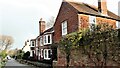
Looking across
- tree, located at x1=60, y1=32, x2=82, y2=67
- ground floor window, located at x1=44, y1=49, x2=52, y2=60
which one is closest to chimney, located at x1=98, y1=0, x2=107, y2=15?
tree, located at x1=60, y1=32, x2=82, y2=67

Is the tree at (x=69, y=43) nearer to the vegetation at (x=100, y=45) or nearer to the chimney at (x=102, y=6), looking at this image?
the vegetation at (x=100, y=45)

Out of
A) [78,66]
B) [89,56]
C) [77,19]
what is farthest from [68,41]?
[77,19]

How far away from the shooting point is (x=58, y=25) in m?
29.5

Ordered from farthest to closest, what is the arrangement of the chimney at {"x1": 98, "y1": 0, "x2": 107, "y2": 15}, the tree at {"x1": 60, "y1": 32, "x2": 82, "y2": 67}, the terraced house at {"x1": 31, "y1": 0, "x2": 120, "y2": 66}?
the chimney at {"x1": 98, "y1": 0, "x2": 107, "y2": 15}, the terraced house at {"x1": 31, "y1": 0, "x2": 120, "y2": 66}, the tree at {"x1": 60, "y1": 32, "x2": 82, "y2": 67}

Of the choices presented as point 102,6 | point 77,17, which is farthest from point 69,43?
point 102,6

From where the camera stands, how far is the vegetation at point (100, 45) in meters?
11.2

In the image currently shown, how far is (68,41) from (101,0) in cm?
1188

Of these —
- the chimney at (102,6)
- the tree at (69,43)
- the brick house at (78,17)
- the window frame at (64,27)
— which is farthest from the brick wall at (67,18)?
the tree at (69,43)

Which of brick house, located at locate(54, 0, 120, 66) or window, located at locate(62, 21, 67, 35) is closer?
brick house, located at locate(54, 0, 120, 66)

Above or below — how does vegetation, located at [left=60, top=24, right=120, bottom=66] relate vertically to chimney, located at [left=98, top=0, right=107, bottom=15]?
below

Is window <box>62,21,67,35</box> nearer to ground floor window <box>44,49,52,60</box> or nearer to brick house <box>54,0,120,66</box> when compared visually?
brick house <box>54,0,120,66</box>

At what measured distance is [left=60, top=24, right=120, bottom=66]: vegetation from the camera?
1120 cm

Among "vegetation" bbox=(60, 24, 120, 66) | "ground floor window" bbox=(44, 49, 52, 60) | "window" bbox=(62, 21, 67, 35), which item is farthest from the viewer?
"ground floor window" bbox=(44, 49, 52, 60)

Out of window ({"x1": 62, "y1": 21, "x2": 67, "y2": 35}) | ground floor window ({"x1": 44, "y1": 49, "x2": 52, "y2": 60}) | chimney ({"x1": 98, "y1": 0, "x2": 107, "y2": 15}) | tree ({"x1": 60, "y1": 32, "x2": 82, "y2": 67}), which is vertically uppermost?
chimney ({"x1": 98, "y1": 0, "x2": 107, "y2": 15})
